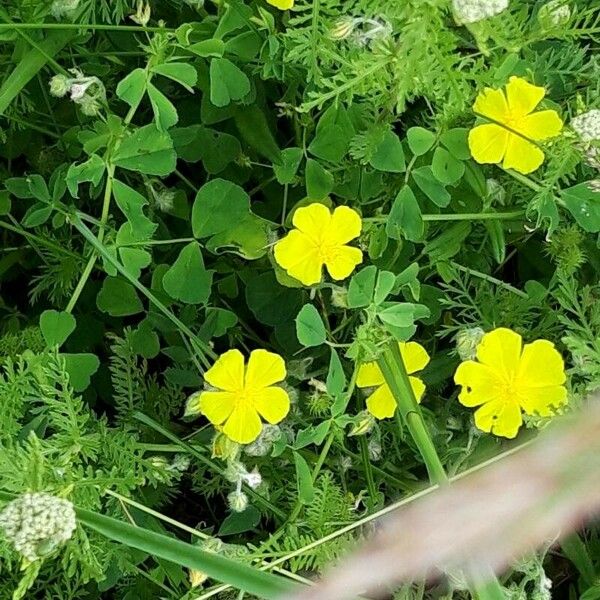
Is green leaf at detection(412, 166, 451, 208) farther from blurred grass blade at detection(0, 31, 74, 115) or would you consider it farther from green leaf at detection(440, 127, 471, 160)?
blurred grass blade at detection(0, 31, 74, 115)

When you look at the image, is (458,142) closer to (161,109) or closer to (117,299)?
(161,109)

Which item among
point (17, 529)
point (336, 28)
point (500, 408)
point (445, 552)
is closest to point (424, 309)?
point (500, 408)

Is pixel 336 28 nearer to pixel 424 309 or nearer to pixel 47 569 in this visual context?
pixel 424 309

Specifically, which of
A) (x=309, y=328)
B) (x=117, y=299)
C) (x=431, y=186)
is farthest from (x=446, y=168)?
(x=117, y=299)

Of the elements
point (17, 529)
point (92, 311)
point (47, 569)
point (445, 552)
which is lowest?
point (47, 569)

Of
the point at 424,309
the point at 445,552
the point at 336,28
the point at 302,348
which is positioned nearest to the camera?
the point at 445,552

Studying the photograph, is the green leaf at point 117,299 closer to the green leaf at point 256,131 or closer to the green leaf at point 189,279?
the green leaf at point 189,279

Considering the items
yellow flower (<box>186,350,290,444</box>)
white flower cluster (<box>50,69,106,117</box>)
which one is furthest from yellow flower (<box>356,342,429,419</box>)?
white flower cluster (<box>50,69,106,117</box>)
